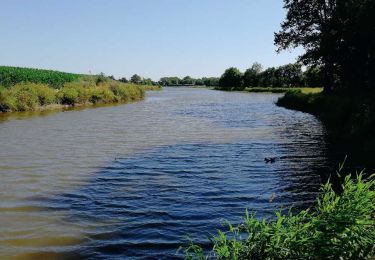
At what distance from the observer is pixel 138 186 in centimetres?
1465

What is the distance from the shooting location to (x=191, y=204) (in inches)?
491

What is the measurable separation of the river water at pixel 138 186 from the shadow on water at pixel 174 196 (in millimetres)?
31

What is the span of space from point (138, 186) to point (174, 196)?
190 centimetres

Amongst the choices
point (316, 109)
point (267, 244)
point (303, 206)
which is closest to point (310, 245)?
point (267, 244)

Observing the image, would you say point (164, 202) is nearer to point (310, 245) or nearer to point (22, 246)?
point (22, 246)

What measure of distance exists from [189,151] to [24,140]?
1106cm

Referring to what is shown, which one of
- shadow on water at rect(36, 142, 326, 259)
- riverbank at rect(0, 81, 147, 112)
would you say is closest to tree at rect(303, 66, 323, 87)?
riverbank at rect(0, 81, 147, 112)

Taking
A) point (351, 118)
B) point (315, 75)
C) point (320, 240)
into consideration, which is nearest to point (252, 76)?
point (315, 75)

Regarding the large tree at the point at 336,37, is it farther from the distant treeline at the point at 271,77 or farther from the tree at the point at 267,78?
the tree at the point at 267,78

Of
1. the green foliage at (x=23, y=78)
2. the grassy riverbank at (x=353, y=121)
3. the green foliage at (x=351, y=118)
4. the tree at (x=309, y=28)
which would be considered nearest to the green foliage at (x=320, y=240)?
the grassy riverbank at (x=353, y=121)

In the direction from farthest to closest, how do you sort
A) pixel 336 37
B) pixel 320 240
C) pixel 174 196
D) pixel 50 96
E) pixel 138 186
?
pixel 50 96
pixel 336 37
pixel 138 186
pixel 174 196
pixel 320 240

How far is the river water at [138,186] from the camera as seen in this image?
9.90 metres

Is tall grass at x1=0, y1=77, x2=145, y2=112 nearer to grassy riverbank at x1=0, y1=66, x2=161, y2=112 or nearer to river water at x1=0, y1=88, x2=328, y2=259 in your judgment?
grassy riverbank at x1=0, y1=66, x2=161, y2=112

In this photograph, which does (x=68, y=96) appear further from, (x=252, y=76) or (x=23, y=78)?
(x=252, y=76)
